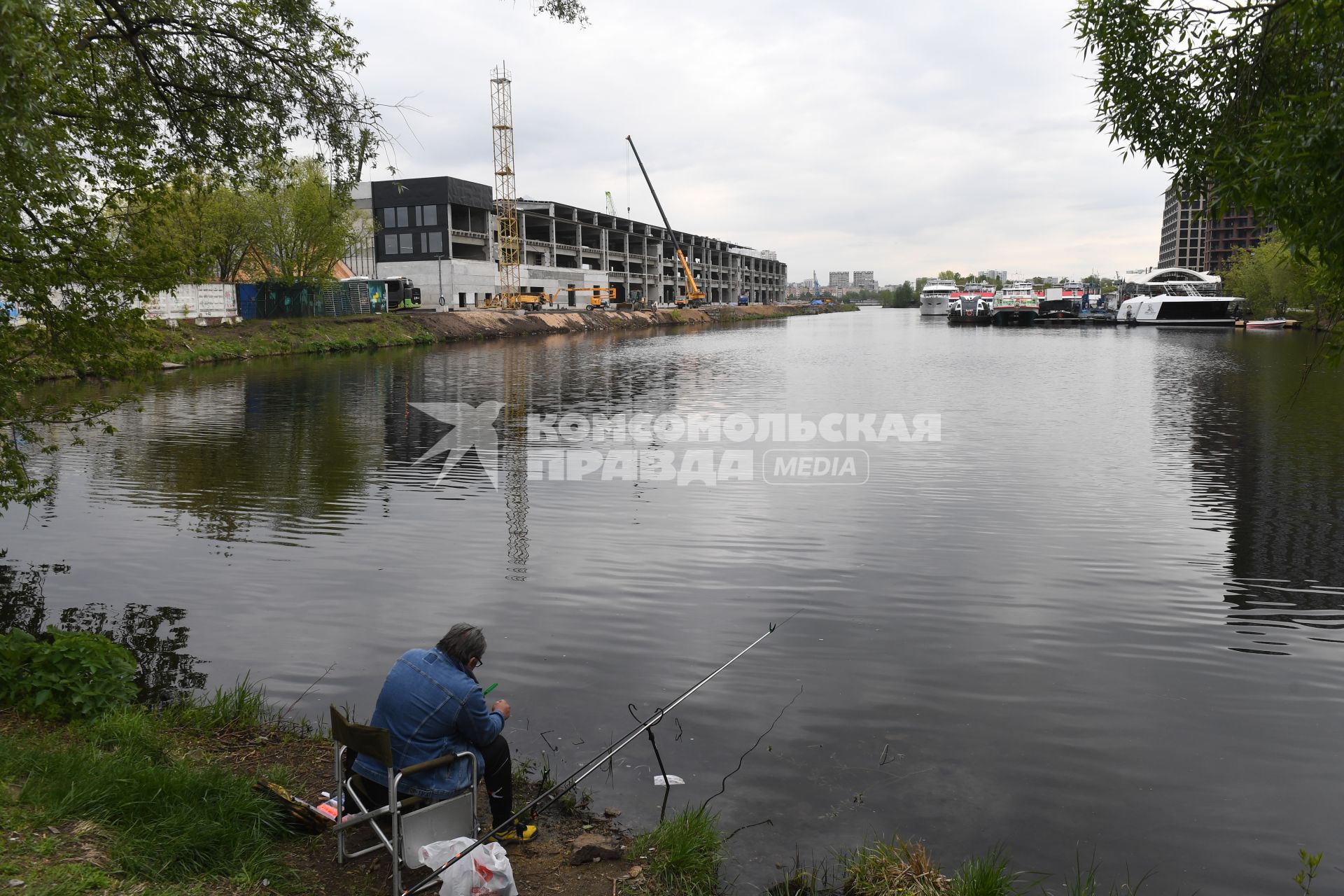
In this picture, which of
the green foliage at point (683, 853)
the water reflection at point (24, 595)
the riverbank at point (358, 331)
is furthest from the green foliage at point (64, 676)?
the riverbank at point (358, 331)

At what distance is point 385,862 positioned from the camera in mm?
5754

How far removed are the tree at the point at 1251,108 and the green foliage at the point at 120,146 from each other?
859 cm

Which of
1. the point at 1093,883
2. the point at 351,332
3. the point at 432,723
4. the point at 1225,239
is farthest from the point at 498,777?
the point at 1225,239

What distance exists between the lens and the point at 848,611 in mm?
10914

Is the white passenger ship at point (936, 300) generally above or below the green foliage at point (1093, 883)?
above

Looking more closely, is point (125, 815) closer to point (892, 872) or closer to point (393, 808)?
point (393, 808)

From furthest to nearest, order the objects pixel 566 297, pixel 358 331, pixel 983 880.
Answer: pixel 566 297 → pixel 358 331 → pixel 983 880

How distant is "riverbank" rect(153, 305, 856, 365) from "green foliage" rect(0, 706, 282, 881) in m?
24.3

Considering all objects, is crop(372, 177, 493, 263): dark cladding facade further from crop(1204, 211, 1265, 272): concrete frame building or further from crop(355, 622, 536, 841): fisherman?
crop(1204, 211, 1265, 272): concrete frame building

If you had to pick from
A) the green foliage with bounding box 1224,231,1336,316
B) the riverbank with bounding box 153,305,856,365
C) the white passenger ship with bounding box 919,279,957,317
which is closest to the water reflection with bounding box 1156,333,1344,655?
the riverbank with bounding box 153,305,856,365

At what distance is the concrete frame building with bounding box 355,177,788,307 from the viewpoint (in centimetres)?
10025

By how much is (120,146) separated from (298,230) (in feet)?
203

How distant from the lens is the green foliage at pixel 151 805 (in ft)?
17.2

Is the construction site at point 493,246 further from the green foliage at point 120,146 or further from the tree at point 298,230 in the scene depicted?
the green foliage at point 120,146
